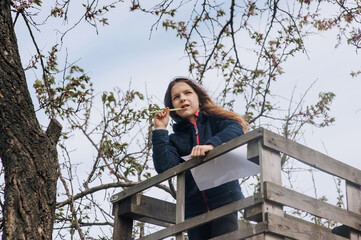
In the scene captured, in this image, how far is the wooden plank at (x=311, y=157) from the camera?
302 cm

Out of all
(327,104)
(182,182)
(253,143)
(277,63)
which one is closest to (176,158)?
(182,182)

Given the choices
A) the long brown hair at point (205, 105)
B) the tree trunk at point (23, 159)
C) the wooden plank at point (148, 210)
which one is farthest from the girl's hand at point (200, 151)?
the tree trunk at point (23, 159)

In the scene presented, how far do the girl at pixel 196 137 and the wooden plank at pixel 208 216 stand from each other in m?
0.27

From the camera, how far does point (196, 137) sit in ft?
12.6

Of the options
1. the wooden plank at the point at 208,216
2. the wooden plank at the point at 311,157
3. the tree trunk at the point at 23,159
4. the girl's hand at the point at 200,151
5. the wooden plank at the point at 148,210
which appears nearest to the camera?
the wooden plank at the point at 208,216

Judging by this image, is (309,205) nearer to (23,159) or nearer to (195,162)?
(195,162)

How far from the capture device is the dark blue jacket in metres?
3.55

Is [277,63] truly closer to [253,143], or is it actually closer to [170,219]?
[170,219]

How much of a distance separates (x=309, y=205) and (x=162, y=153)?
114 centimetres

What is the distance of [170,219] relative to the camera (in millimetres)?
4172

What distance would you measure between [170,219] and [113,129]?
297 cm

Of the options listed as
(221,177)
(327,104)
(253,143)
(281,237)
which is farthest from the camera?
(327,104)

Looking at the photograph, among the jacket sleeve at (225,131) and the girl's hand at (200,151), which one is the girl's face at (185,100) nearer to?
the jacket sleeve at (225,131)

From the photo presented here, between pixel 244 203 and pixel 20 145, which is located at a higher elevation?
pixel 20 145
